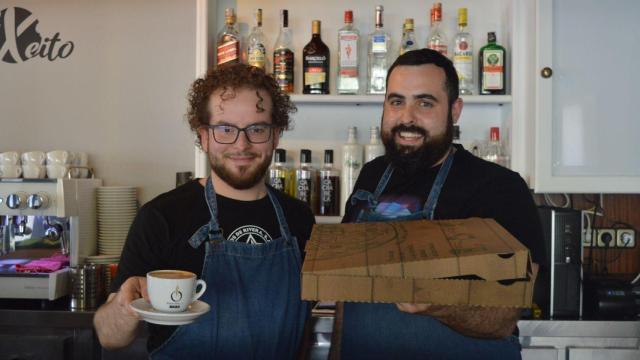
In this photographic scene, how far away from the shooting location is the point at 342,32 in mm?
2330

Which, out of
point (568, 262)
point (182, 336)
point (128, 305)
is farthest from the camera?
point (568, 262)

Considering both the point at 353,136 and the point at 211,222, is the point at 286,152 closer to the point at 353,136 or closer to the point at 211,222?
the point at 353,136

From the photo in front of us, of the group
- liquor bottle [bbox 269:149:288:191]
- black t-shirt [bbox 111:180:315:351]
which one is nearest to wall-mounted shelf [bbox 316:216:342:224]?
liquor bottle [bbox 269:149:288:191]

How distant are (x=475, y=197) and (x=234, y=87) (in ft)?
1.91

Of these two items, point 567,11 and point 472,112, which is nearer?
point 567,11

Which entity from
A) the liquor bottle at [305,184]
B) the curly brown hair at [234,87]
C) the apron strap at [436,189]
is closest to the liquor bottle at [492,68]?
the liquor bottle at [305,184]

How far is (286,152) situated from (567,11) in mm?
1102

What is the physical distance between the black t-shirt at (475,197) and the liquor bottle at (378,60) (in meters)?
0.85

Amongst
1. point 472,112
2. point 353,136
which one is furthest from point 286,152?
point 472,112

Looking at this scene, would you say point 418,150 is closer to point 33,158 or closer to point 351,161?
point 351,161

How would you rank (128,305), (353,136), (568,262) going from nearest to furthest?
→ (128,305), (568,262), (353,136)

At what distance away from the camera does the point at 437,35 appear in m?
2.40

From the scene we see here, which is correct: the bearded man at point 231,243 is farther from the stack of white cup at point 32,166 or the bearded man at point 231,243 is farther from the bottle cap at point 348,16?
the stack of white cup at point 32,166

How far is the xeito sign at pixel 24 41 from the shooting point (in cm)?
267
